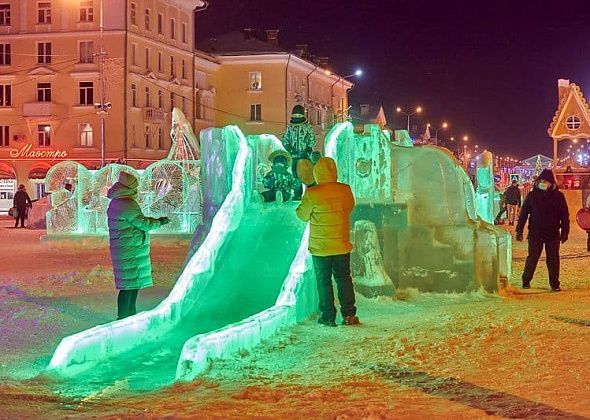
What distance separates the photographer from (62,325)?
1030 centimetres

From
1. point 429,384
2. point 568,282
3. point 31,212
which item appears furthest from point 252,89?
point 429,384

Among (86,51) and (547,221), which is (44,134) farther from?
(547,221)

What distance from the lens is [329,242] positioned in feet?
30.7

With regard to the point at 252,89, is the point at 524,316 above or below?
below

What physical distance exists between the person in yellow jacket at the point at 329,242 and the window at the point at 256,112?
195 feet

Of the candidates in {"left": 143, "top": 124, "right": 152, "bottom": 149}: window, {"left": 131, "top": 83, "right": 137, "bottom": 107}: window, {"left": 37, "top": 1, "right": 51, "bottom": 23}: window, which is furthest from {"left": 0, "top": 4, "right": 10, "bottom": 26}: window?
{"left": 143, "top": 124, "right": 152, "bottom": 149}: window

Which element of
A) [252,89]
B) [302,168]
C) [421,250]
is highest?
[252,89]

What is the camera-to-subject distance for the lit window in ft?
112

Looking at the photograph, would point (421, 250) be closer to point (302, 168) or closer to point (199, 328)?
point (302, 168)

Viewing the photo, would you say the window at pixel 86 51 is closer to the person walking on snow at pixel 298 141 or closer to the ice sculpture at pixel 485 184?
the ice sculpture at pixel 485 184

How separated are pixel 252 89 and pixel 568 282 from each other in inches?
2179

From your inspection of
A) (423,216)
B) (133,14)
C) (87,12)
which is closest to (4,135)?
(87,12)

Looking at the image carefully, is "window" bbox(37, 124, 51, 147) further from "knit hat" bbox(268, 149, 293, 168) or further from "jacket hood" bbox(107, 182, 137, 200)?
"jacket hood" bbox(107, 182, 137, 200)

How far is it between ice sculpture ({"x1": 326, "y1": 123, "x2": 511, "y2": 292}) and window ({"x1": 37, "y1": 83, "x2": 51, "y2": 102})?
147ft
